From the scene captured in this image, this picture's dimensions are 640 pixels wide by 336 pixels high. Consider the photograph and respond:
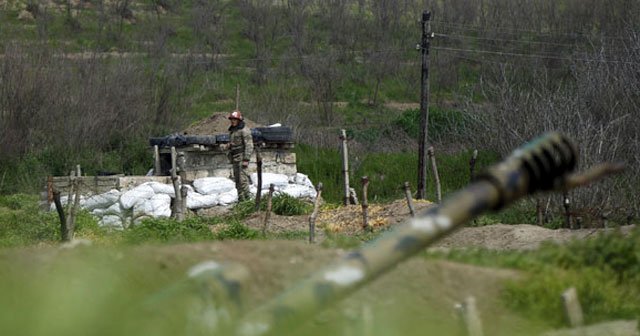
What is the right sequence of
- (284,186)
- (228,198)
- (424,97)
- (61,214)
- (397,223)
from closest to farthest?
(61,214) < (397,223) < (228,198) < (284,186) < (424,97)

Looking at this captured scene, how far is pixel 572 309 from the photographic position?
222 inches

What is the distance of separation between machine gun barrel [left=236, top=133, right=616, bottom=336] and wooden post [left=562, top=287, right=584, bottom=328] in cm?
281

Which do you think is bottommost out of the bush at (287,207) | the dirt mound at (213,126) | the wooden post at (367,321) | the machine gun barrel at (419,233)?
the bush at (287,207)

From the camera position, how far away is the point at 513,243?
1628 centimetres

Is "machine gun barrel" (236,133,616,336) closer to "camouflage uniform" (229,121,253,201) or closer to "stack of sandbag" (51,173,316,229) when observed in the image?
"stack of sandbag" (51,173,316,229)

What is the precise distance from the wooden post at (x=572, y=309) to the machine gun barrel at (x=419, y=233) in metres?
2.81

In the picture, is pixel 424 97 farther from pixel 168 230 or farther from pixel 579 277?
pixel 579 277

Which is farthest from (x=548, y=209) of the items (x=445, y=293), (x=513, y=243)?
(x=445, y=293)

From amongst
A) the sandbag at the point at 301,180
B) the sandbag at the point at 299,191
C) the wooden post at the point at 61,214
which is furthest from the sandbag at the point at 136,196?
the wooden post at the point at 61,214

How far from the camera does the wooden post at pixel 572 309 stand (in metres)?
5.55

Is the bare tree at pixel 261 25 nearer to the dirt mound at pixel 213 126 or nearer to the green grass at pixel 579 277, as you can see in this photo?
the dirt mound at pixel 213 126

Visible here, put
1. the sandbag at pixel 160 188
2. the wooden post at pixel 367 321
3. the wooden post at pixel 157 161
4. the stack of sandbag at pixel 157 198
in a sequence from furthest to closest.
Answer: the wooden post at pixel 157 161 < the sandbag at pixel 160 188 < the stack of sandbag at pixel 157 198 < the wooden post at pixel 367 321

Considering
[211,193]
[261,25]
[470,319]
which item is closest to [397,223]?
[211,193]

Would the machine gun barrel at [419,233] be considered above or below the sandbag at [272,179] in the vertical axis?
above
